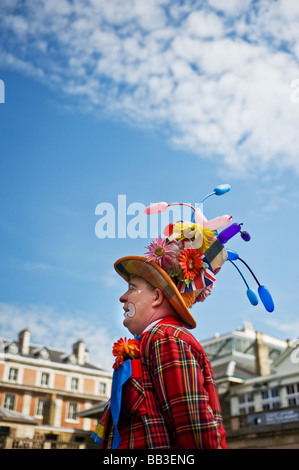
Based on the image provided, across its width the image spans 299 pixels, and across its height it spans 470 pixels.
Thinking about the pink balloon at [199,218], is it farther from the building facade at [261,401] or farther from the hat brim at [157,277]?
the building facade at [261,401]

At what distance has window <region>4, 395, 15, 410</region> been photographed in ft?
105

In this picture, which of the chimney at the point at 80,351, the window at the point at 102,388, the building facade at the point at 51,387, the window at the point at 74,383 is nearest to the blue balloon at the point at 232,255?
the building facade at the point at 51,387

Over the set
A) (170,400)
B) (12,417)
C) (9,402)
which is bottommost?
(170,400)

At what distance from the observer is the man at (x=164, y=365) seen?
8.41ft

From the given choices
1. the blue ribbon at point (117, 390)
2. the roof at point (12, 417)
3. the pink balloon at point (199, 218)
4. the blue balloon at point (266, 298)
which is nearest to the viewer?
the blue ribbon at point (117, 390)

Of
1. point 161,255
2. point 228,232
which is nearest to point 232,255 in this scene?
point 228,232

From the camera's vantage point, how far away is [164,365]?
2.72m

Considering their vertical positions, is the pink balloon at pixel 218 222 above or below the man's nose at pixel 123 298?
above

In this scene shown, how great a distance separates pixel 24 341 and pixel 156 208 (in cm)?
3592

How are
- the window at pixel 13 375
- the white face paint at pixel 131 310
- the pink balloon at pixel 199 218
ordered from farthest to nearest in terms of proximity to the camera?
the window at pixel 13 375 → the pink balloon at pixel 199 218 → the white face paint at pixel 131 310

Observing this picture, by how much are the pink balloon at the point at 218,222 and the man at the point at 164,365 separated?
0.15 metres

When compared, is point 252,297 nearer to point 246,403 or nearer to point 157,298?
point 157,298
